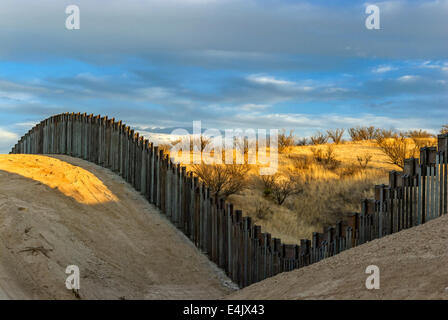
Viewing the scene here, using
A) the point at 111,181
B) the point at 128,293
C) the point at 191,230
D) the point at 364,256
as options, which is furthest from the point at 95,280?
the point at 111,181

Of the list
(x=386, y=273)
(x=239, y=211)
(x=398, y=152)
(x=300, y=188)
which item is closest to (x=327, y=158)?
(x=398, y=152)

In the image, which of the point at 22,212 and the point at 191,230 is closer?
the point at 22,212

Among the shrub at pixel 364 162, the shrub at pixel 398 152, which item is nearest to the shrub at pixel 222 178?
the shrub at pixel 364 162

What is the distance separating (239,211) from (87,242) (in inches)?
105

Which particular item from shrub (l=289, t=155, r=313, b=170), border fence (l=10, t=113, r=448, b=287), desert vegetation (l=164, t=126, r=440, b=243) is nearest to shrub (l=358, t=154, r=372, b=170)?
desert vegetation (l=164, t=126, r=440, b=243)

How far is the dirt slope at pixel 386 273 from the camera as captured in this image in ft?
12.5

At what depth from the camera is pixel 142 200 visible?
10.7 meters

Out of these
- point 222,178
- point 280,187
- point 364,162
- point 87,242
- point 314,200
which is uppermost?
point 364,162

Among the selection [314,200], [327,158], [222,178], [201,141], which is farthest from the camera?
[201,141]

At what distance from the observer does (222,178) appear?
1730cm

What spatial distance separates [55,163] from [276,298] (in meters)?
7.86

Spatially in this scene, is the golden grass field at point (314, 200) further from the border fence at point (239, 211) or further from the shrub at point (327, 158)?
the border fence at point (239, 211)

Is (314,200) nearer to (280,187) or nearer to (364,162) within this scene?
(280,187)
